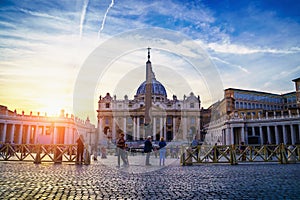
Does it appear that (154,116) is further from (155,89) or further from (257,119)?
(257,119)

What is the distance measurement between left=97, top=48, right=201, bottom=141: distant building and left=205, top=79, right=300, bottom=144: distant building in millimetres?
7831

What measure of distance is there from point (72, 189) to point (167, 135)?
75212mm

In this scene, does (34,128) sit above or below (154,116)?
below

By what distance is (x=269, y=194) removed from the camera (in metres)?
5.81

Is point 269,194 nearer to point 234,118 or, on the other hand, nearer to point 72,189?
point 72,189

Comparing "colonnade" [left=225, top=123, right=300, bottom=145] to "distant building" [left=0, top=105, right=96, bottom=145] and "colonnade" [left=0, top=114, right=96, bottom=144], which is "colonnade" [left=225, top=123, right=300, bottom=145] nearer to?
"distant building" [left=0, top=105, right=96, bottom=145]

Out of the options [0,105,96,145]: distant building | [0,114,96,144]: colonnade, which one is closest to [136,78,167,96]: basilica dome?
[0,105,96,145]: distant building

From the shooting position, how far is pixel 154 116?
3105 inches

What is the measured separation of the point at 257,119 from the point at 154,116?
3416 cm

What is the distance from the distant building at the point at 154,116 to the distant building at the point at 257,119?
783cm

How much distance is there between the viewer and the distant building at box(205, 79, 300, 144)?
153 feet

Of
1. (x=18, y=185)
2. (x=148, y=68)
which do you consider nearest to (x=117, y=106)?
(x=148, y=68)

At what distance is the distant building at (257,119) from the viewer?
1834 inches

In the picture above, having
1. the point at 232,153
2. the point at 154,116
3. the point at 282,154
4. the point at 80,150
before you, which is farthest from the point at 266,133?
the point at 80,150
